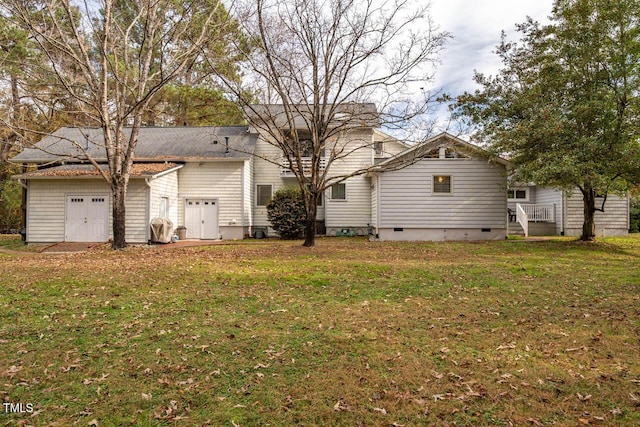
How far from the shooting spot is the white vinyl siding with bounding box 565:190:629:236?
21234 millimetres

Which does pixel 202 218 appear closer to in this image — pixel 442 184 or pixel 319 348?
pixel 442 184

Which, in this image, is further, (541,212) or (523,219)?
(541,212)

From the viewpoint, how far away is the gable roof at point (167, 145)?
67.8ft

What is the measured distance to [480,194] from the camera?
1884 cm

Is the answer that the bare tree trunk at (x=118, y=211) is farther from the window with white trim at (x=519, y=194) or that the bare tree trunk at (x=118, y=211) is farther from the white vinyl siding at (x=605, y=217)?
the window with white trim at (x=519, y=194)

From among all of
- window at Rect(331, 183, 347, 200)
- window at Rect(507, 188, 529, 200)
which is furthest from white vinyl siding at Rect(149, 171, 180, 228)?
window at Rect(507, 188, 529, 200)

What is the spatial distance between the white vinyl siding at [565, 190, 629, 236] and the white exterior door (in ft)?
61.2

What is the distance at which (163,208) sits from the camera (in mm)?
19203

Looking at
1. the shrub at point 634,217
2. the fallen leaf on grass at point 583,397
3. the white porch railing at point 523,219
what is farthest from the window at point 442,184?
the fallen leaf on grass at point 583,397

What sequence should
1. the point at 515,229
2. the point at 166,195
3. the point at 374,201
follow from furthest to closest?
1. the point at 515,229
2. the point at 374,201
3. the point at 166,195

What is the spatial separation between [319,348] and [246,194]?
56.7 ft

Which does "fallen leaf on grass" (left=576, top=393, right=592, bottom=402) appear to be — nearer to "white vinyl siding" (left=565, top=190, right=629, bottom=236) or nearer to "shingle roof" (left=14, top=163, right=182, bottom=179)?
"shingle roof" (left=14, top=163, right=182, bottom=179)

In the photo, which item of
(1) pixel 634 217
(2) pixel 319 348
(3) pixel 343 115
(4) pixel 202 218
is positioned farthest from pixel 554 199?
(2) pixel 319 348

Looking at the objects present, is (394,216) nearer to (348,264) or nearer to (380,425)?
(348,264)
